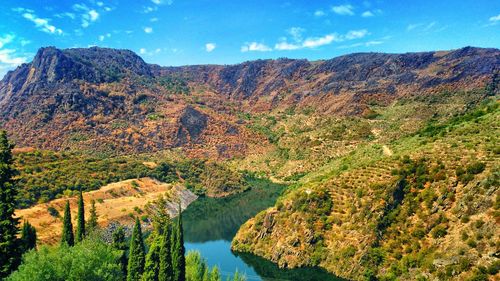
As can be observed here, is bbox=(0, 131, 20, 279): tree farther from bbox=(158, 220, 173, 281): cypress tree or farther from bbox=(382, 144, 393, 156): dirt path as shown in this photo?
A: bbox=(382, 144, 393, 156): dirt path

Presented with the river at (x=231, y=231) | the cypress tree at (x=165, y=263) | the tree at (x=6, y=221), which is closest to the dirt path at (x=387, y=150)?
the river at (x=231, y=231)

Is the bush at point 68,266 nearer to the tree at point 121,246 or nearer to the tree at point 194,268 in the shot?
the tree at point 121,246

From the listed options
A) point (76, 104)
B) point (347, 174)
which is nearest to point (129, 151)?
point (76, 104)

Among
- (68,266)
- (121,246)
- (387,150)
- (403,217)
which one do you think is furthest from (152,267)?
(387,150)

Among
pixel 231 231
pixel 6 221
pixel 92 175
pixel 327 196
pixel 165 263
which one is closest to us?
pixel 6 221

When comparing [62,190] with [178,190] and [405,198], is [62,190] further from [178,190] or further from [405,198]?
[405,198]

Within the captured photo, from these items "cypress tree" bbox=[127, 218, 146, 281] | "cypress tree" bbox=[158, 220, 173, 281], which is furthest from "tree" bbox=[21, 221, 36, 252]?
"cypress tree" bbox=[158, 220, 173, 281]

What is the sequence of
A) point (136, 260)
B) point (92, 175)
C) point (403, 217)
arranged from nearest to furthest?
point (136, 260)
point (403, 217)
point (92, 175)

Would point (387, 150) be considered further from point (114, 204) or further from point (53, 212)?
point (53, 212)
